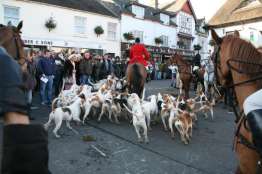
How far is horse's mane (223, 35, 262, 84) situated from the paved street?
93.7 inches

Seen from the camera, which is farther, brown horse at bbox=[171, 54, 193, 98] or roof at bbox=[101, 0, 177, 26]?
roof at bbox=[101, 0, 177, 26]

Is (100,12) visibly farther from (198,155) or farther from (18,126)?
(18,126)

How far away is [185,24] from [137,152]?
1649 inches

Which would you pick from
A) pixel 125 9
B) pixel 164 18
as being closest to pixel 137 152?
pixel 125 9

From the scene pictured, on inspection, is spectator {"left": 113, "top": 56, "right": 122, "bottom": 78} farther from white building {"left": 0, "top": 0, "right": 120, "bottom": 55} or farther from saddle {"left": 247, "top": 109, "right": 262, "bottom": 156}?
saddle {"left": 247, "top": 109, "right": 262, "bottom": 156}

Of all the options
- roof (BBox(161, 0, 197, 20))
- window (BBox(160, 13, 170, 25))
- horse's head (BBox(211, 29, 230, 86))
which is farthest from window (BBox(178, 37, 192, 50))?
horse's head (BBox(211, 29, 230, 86))

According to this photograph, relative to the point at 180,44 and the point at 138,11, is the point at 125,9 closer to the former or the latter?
the point at 138,11

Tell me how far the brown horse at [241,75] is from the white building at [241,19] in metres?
20.2

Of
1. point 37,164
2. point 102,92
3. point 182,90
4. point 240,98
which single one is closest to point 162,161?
point 240,98

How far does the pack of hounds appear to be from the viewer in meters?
7.19

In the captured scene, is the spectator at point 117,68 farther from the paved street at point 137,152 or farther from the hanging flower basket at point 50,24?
the paved street at point 137,152

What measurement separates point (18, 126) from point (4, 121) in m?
0.06

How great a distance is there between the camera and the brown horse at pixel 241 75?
10.5ft

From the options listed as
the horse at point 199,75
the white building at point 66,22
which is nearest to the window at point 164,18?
the white building at point 66,22
